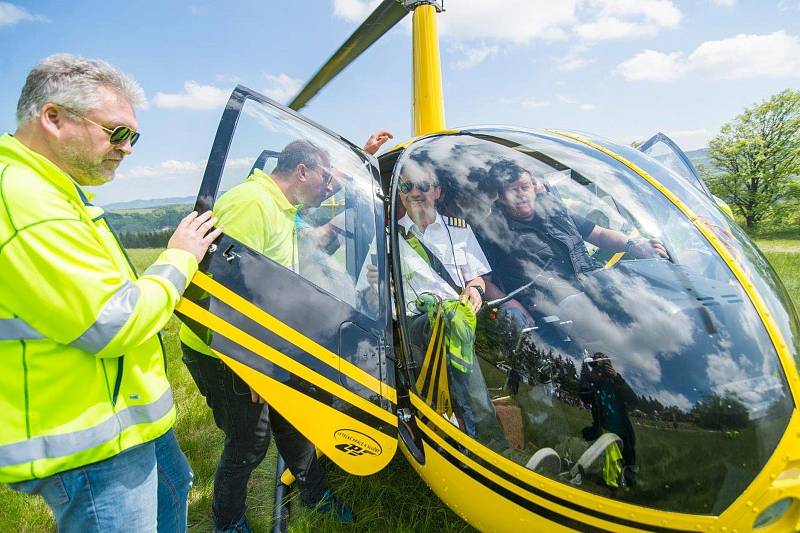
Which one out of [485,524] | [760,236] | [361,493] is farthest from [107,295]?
[760,236]

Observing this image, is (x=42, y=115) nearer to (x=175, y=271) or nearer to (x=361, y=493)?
(x=175, y=271)

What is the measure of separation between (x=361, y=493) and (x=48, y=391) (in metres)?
1.96

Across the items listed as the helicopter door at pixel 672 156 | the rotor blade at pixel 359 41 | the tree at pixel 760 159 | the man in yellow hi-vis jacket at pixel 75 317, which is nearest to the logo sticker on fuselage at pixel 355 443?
the man in yellow hi-vis jacket at pixel 75 317

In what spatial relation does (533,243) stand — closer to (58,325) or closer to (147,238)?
(58,325)

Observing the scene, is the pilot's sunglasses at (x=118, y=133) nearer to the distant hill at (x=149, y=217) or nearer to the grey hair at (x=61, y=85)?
the grey hair at (x=61, y=85)

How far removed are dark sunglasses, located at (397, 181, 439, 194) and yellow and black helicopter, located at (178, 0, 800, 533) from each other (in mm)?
29

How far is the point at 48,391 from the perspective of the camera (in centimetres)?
118

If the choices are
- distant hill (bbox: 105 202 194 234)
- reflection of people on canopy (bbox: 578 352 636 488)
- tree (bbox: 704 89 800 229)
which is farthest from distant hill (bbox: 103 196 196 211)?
tree (bbox: 704 89 800 229)

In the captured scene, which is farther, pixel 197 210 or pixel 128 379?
pixel 197 210

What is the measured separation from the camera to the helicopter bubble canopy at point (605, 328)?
1359mm

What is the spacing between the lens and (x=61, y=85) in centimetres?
124

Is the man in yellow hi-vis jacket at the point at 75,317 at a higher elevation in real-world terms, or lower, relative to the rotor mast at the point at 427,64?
lower

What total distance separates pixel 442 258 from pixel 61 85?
4.92 feet

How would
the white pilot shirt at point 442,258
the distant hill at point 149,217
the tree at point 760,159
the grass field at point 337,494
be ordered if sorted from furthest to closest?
1. the tree at point 760,159
2. the grass field at point 337,494
3. the white pilot shirt at point 442,258
4. the distant hill at point 149,217
